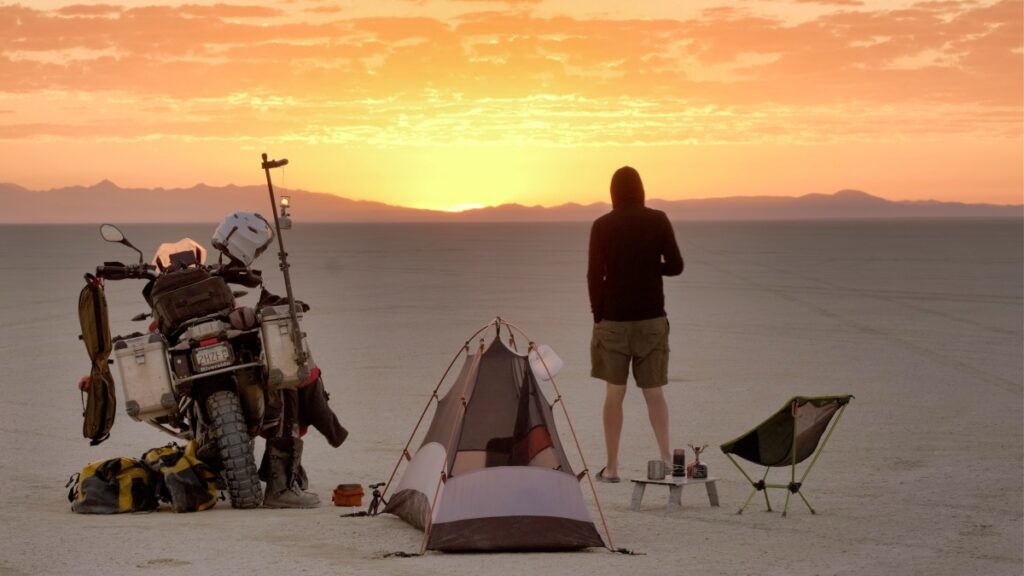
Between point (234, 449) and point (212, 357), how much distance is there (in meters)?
0.60

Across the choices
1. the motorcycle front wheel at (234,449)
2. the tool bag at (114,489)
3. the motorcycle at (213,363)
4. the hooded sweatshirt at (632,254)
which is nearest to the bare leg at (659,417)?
the hooded sweatshirt at (632,254)

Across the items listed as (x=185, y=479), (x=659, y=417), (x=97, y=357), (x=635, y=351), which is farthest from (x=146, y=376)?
(x=659, y=417)

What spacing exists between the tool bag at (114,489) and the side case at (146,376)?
1.13 feet

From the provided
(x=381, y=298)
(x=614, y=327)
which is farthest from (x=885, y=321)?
(x=614, y=327)

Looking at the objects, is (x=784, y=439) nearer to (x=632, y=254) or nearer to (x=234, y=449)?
(x=632, y=254)

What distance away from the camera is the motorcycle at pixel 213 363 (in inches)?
371

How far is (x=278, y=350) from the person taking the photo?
31.2 feet

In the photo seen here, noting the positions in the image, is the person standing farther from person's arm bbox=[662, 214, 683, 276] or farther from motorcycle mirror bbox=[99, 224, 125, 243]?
motorcycle mirror bbox=[99, 224, 125, 243]

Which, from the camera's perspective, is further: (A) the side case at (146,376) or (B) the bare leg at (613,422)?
(B) the bare leg at (613,422)

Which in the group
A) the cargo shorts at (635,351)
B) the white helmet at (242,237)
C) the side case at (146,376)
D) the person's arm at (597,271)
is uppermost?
the white helmet at (242,237)

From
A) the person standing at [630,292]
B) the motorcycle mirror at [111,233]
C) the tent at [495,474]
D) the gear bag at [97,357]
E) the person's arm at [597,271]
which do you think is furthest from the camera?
the person's arm at [597,271]

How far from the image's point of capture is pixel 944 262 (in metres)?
50.4

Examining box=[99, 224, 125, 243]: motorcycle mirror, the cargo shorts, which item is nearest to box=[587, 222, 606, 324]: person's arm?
the cargo shorts

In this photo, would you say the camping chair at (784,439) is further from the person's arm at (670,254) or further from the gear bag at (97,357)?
the gear bag at (97,357)
